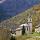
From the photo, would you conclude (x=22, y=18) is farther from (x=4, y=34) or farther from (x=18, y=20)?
(x=4, y=34)

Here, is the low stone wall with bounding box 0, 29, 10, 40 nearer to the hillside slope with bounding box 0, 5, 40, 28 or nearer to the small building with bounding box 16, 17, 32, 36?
the hillside slope with bounding box 0, 5, 40, 28

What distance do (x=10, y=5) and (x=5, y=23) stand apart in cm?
39

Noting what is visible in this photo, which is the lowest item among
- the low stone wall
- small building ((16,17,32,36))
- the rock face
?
the low stone wall

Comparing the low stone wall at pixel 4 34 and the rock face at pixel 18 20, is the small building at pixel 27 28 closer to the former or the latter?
the rock face at pixel 18 20

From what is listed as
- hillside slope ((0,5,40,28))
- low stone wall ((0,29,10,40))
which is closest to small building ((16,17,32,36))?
hillside slope ((0,5,40,28))

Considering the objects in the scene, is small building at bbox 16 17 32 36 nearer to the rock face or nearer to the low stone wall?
A: the rock face

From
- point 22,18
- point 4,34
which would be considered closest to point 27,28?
point 22,18

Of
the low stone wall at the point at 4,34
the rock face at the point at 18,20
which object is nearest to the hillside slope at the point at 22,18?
the rock face at the point at 18,20

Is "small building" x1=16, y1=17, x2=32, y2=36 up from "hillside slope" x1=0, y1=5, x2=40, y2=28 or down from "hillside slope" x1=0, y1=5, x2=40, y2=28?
down

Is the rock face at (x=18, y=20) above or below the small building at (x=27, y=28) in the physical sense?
above

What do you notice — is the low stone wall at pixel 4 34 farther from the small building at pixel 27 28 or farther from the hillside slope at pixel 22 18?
the small building at pixel 27 28

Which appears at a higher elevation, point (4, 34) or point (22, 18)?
point (22, 18)

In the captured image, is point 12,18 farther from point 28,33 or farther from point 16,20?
point 28,33

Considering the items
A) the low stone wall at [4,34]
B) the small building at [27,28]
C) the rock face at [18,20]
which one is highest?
the rock face at [18,20]
